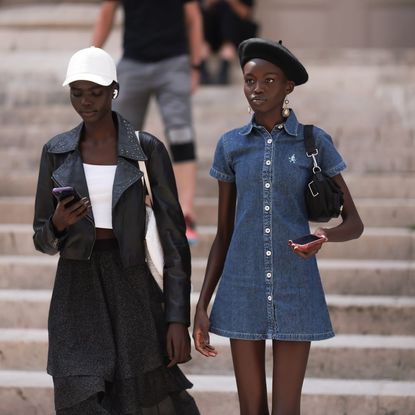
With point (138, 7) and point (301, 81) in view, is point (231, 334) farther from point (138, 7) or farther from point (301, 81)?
point (138, 7)

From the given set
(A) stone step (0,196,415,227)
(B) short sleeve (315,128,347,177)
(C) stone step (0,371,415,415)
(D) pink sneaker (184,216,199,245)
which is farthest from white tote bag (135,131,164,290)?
(A) stone step (0,196,415,227)

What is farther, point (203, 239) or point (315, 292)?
point (203, 239)

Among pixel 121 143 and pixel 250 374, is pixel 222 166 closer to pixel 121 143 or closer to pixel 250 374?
pixel 121 143

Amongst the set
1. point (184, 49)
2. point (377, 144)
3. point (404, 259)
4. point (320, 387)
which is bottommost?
point (320, 387)

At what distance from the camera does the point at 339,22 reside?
1135cm

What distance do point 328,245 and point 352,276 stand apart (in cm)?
37

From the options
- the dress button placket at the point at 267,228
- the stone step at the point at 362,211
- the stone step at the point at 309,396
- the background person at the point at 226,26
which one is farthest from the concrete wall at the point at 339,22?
the dress button placket at the point at 267,228

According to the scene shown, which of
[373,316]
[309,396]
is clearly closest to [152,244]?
[309,396]

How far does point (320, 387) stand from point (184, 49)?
8.04 feet

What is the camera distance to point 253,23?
1039 centimetres

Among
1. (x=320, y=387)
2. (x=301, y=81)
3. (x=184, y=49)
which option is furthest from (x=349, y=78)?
(x=301, y=81)

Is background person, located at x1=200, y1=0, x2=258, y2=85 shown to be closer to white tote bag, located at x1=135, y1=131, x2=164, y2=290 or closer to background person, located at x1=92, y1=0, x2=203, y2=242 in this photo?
background person, located at x1=92, y1=0, x2=203, y2=242

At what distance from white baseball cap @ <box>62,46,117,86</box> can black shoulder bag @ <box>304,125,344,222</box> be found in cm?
79

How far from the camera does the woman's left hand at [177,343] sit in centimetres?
414
